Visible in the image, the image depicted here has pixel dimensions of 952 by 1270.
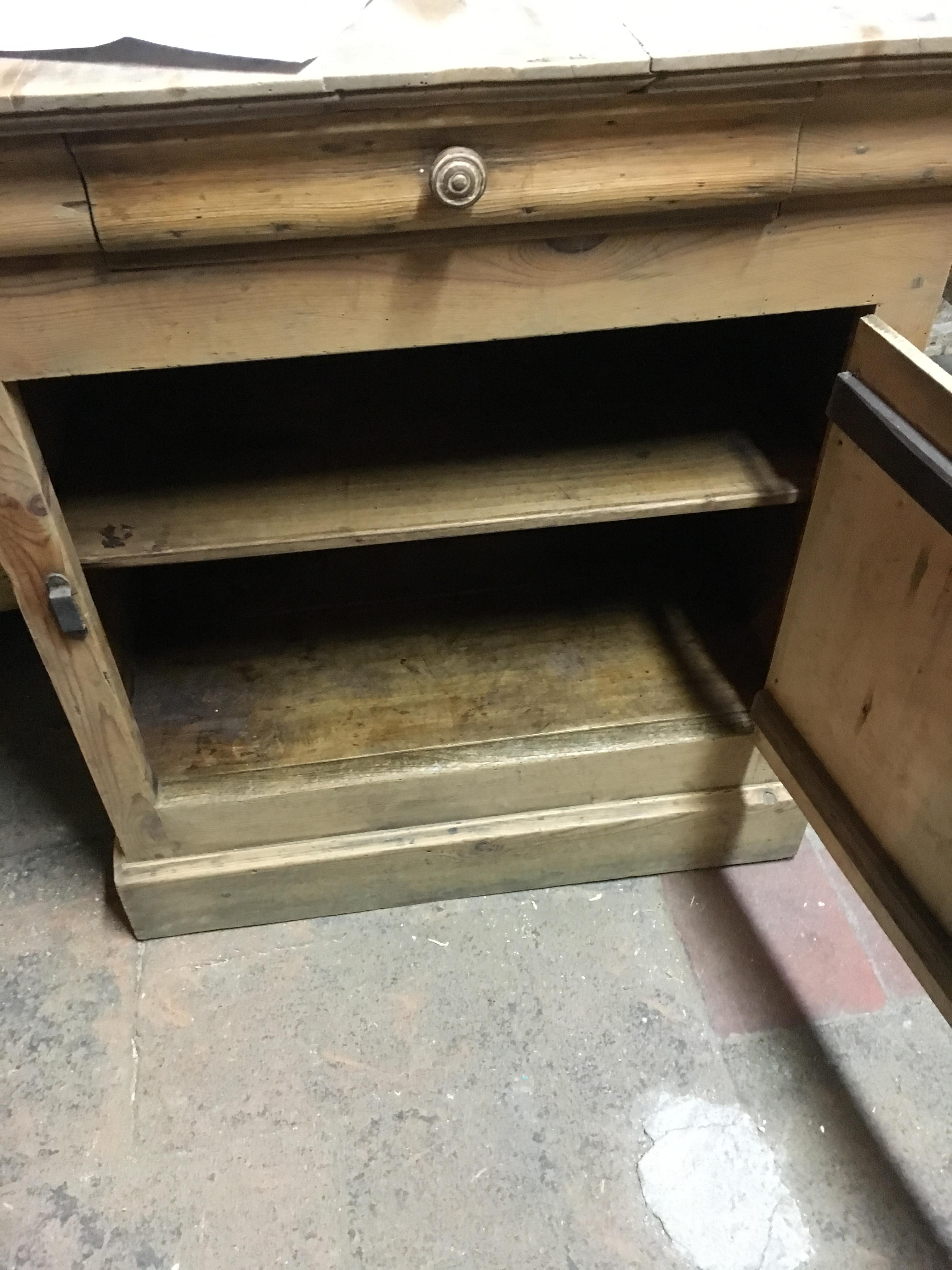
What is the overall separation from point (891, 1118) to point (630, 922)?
331mm

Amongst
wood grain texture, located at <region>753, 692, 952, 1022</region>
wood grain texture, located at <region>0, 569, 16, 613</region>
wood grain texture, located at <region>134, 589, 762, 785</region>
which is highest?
wood grain texture, located at <region>753, 692, 952, 1022</region>

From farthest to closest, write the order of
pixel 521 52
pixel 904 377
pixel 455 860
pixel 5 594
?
pixel 5 594
pixel 455 860
pixel 904 377
pixel 521 52

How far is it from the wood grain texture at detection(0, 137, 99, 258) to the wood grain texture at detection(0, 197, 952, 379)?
32 millimetres

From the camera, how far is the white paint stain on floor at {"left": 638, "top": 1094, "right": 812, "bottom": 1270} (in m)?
0.91

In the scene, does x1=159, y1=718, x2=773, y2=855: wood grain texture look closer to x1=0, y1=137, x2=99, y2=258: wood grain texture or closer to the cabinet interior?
the cabinet interior

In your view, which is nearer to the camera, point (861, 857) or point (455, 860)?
point (861, 857)

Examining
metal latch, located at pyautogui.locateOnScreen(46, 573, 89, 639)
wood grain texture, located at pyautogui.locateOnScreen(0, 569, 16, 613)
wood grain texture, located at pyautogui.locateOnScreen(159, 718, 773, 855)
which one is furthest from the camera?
wood grain texture, located at pyautogui.locateOnScreen(0, 569, 16, 613)

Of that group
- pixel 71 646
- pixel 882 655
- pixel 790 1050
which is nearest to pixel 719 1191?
pixel 790 1050

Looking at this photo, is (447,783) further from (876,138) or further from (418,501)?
(876,138)

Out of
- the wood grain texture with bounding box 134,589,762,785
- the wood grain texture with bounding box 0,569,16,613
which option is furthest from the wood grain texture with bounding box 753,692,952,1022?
the wood grain texture with bounding box 0,569,16,613

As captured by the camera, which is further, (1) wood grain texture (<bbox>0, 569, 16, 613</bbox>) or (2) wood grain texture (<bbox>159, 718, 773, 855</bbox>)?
(1) wood grain texture (<bbox>0, 569, 16, 613</bbox>)

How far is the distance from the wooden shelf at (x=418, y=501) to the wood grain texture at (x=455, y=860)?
0.39 meters

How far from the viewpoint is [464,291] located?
0.73m

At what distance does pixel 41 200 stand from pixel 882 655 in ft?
2.32
